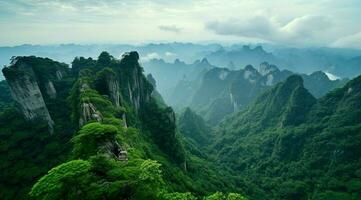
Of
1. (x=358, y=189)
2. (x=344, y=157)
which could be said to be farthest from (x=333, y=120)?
(x=358, y=189)

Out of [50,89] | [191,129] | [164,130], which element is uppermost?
[50,89]

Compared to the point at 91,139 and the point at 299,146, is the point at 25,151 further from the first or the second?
the point at 299,146

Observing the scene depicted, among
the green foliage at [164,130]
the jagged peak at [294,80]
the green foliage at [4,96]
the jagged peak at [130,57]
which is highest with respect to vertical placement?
the jagged peak at [130,57]

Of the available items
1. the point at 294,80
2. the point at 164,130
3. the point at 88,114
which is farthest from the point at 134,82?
the point at 294,80

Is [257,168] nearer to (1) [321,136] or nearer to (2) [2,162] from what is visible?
(1) [321,136]

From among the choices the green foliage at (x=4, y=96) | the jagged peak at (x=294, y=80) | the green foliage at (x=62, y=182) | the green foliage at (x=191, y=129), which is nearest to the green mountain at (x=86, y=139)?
the green foliage at (x=62, y=182)

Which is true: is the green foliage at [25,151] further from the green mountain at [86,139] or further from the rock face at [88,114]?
the rock face at [88,114]

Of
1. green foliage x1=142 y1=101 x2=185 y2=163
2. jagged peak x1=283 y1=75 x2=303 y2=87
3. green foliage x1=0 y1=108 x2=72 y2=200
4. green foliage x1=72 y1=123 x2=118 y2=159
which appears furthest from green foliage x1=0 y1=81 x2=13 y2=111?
jagged peak x1=283 y1=75 x2=303 y2=87
